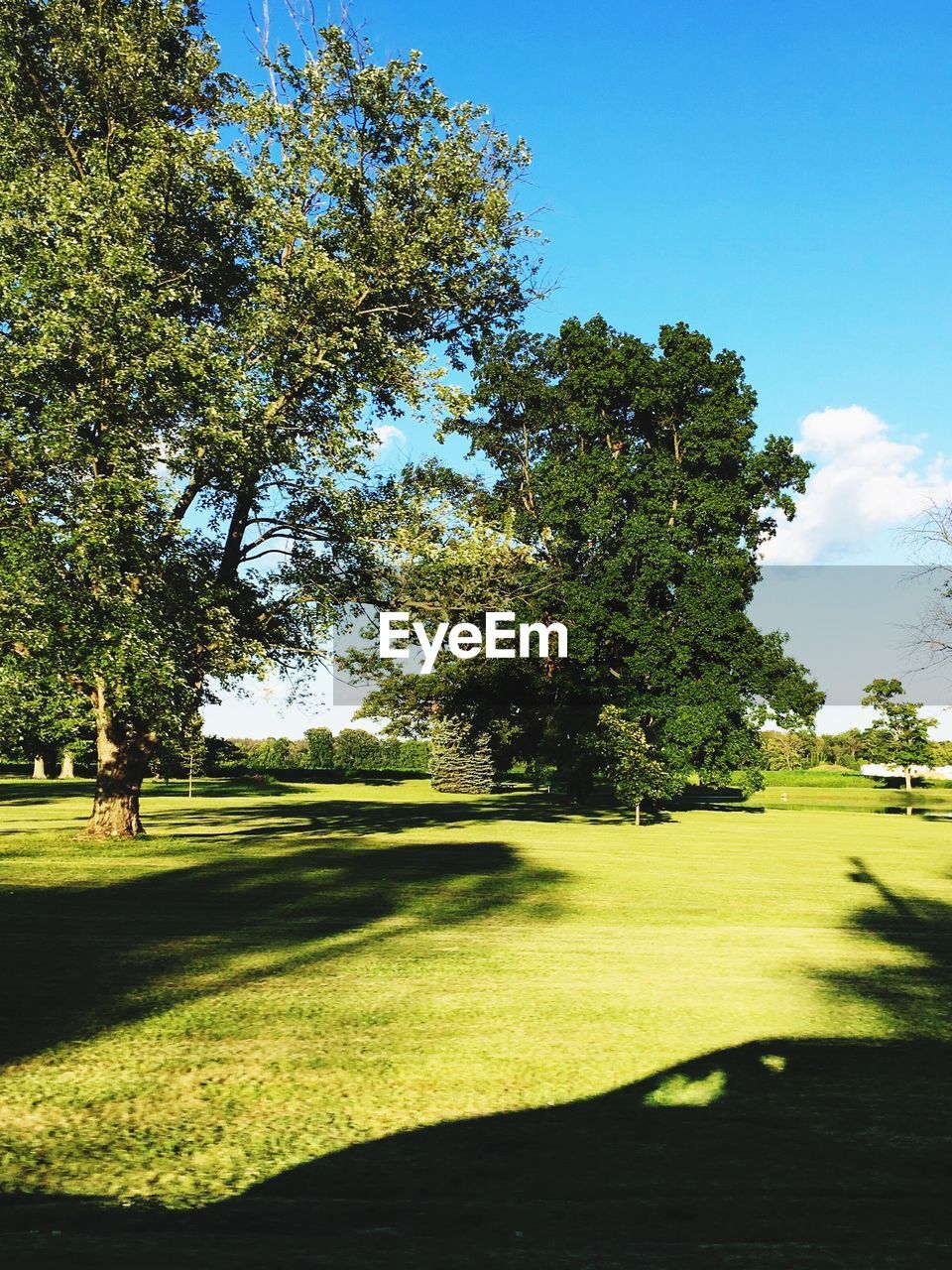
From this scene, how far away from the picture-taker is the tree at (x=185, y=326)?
1894 centimetres

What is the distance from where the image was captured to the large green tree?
1505 inches

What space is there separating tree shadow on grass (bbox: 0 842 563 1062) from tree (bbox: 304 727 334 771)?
258 ft

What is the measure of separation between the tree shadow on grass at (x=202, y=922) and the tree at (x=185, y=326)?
4136 millimetres

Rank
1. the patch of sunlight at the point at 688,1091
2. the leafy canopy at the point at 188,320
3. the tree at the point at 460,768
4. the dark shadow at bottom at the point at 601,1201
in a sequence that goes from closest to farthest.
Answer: the dark shadow at bottom at the point at 601,1201, the patch of sunlight at the point at 688,1091, the leafy canopy at the point at 188,320, the tree at the point at 460,768

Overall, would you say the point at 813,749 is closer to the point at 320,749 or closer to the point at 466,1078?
the point at 320,749

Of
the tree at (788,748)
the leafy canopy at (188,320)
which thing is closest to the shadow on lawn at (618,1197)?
the leafy canopy at (188,320)

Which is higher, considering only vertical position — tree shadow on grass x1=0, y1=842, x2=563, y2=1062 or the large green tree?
the large green tree

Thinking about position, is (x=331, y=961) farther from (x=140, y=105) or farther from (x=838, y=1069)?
(x=140, y=105)

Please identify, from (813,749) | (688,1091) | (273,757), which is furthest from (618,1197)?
(813,749)

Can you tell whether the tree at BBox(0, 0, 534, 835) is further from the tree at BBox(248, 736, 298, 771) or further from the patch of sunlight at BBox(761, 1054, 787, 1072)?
the tree at BBox(248, 736, 298, 771)

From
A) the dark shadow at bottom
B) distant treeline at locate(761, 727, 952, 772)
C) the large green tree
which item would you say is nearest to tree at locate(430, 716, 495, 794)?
the large green tree

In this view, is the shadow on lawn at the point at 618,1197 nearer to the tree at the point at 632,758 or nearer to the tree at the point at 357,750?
the tree at the point at 632,758

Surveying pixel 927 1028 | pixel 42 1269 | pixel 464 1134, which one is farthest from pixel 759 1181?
pixel 927 1028

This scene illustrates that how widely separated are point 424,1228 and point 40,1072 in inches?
140
